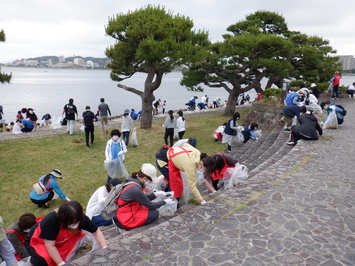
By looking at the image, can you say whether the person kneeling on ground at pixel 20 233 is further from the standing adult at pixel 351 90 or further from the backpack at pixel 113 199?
the standing adult at pixel 351 90

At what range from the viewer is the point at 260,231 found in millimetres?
4004

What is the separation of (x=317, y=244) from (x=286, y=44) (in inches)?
611

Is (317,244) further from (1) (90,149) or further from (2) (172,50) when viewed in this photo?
(2) (172,50)

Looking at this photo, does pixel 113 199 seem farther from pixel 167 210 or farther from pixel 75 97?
pixel 75 97

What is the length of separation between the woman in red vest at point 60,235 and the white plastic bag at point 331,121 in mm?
9547

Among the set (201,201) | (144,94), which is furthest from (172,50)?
(201,201)

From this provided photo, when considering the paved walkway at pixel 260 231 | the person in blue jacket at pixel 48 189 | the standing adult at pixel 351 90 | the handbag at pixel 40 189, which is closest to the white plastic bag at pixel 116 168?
the person in blue jacket at pixel 48 189

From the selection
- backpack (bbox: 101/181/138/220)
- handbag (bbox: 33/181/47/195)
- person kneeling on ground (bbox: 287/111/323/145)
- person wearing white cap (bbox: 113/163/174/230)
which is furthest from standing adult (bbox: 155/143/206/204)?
person kneeling on ground (bbox: 287/111/323/145)

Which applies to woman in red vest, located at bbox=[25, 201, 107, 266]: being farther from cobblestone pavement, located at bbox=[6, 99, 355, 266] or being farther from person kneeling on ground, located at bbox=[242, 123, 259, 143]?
person kneeling on ground, located at bbox=[242, 123, 259, 143]

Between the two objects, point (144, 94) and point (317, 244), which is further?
point (144, 94)

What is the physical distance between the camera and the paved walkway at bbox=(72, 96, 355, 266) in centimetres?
345

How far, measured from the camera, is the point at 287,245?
3678mm

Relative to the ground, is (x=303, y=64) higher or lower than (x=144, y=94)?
higher

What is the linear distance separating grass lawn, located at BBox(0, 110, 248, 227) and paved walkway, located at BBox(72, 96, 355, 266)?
10.9 feet
